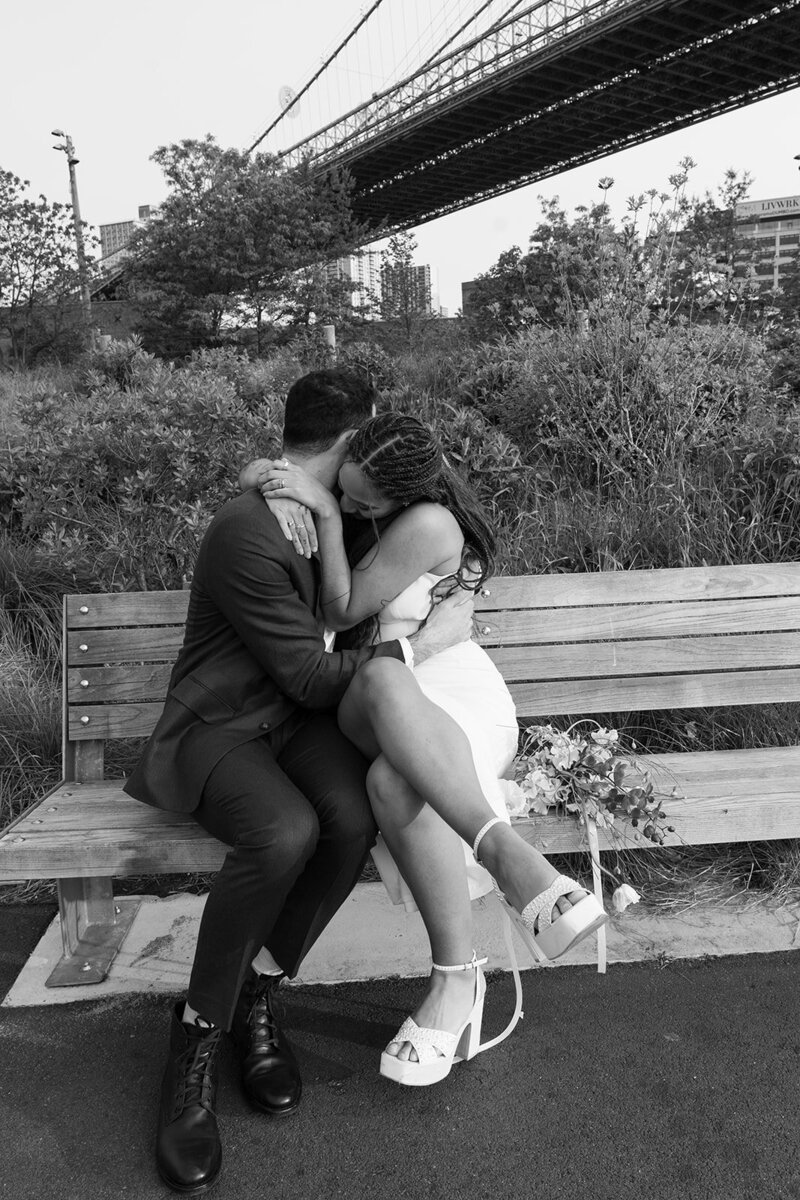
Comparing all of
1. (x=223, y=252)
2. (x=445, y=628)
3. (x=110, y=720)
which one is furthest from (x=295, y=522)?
(x=223, y=252)

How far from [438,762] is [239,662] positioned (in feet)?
1.78

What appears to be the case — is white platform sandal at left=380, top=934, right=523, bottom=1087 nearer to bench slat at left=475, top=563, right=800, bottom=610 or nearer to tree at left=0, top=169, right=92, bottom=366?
bench slat at left=475, top=563, right=800, bottom=610

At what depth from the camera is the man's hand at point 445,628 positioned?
232 centimetres

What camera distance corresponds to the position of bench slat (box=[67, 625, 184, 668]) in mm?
2566

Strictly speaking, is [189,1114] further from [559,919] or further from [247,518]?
[247,518]

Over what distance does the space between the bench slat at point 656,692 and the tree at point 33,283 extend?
1813 cm

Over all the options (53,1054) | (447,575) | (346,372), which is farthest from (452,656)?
(53,1054)

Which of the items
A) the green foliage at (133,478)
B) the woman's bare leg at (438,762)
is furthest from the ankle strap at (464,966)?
the green foliage at (133,478)

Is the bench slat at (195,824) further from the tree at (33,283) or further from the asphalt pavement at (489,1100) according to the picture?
the tree at (33,283)

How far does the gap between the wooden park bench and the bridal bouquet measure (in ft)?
0.18

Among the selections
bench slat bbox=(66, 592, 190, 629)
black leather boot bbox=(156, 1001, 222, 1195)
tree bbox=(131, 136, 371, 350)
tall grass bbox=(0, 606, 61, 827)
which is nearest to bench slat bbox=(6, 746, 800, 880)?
black leather boot bbox=(156, 1001, 222, 1195)

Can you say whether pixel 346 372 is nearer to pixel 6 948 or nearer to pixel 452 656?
pixel 452 656

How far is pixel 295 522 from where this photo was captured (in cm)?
211

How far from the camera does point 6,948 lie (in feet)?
8.18
